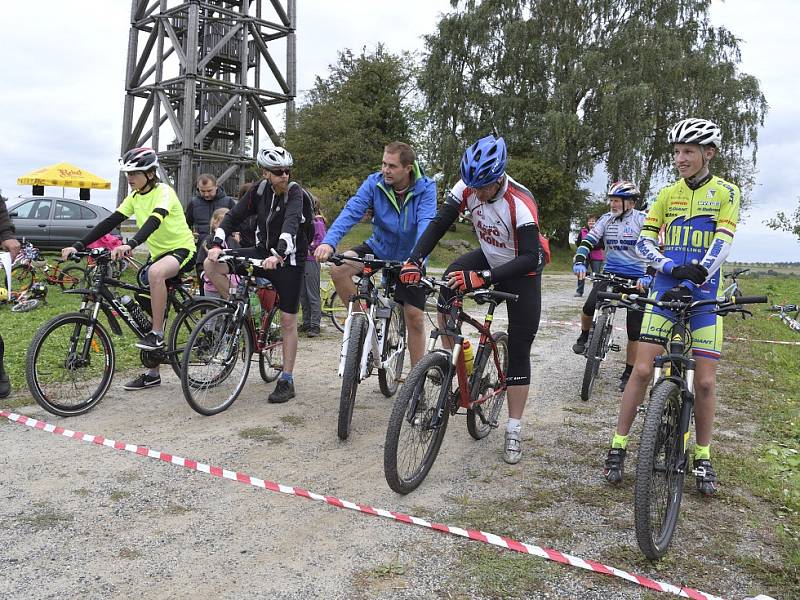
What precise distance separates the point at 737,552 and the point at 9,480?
4.12 metres

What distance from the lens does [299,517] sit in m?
3.81

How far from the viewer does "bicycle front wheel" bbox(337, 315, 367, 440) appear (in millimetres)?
4996

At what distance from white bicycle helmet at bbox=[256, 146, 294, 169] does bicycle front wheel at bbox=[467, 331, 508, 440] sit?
2.33 m

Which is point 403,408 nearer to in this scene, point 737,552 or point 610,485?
point 610,485

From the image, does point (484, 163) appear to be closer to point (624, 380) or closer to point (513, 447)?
point (513, 447)

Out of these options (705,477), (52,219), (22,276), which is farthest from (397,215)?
(52,219)

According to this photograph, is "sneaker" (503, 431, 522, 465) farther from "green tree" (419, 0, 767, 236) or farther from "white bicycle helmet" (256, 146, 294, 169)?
"green tree" (419, 0, 767, 236)

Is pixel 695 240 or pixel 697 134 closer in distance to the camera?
pixel 697 134

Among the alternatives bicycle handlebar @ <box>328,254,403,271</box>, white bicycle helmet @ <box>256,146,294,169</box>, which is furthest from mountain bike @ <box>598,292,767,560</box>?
white bicycle helmet @ <box>256,146,294,169</box>

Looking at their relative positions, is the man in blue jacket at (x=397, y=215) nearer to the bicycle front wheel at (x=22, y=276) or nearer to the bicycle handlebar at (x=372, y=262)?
the bicycle handlebar at (x=372, y=262)

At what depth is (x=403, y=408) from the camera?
3943 millimetres

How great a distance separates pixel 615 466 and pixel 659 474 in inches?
37.0

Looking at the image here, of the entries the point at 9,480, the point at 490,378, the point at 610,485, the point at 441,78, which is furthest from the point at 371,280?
the point at 441,78

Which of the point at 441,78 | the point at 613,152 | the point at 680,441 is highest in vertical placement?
the point at 441,78
